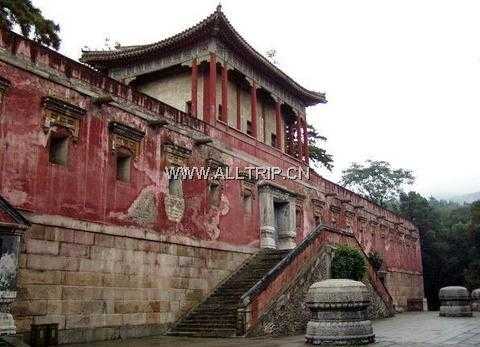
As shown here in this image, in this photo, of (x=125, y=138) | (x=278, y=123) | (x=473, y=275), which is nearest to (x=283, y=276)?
(x=125, y=138)

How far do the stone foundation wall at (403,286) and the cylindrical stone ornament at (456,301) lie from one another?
11.4 m

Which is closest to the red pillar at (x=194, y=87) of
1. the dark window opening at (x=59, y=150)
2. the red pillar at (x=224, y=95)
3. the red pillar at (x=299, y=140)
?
the red pillar at (x=224, y=95)

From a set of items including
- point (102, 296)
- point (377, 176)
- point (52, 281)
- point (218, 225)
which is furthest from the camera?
point (377, 176)

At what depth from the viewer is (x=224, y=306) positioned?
13805mm

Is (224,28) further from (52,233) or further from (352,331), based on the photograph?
(352,331)

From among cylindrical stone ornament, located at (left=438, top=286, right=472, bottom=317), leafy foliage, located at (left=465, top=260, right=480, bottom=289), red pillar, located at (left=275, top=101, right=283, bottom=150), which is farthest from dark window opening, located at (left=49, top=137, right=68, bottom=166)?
leafy foliage, located at (left=465, top=260, right=480, bottom=289)

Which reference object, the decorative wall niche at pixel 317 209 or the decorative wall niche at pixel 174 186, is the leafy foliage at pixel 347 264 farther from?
the decorative wall niche at pixel 174 186

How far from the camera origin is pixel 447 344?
27.1 feet

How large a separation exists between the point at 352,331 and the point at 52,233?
20.8 ft

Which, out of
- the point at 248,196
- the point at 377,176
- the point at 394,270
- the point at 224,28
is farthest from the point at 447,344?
the point at 377,176

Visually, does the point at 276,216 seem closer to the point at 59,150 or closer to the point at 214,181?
the point at 214,181

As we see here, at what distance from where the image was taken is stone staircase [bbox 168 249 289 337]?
12.5 meters

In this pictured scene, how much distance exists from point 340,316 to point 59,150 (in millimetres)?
7115

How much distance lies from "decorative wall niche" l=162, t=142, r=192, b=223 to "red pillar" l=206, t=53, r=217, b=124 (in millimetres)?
2652
